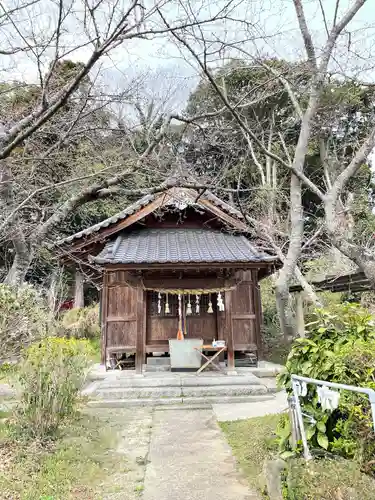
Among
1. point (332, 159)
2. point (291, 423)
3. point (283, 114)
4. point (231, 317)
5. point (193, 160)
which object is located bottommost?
point (291, 423)

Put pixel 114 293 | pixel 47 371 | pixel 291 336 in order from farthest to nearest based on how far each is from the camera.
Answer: pixel 114 293, pixel 291 336, pixel 47 371

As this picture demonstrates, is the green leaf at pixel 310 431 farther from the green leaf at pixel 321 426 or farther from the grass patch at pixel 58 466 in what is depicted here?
the grass patch at pixel 58 466

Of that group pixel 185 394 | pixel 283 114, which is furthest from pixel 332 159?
pixel 185 394

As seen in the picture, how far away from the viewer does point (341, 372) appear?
2.81m

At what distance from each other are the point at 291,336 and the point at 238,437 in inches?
95.5

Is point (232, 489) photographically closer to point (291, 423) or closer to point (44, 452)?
point (291, 423)

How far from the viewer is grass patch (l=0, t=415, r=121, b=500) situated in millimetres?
3340

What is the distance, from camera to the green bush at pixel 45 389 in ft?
14.8

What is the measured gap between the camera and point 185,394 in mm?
7512

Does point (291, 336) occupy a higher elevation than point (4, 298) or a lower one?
lower

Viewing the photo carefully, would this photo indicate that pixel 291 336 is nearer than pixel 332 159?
Yes

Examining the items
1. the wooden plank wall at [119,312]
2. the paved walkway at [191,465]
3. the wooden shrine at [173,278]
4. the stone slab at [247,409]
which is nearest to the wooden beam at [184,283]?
the wooden shrine at [173,278]

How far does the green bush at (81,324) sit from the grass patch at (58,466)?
10.8 m

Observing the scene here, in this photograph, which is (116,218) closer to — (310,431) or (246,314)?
(246,314)
